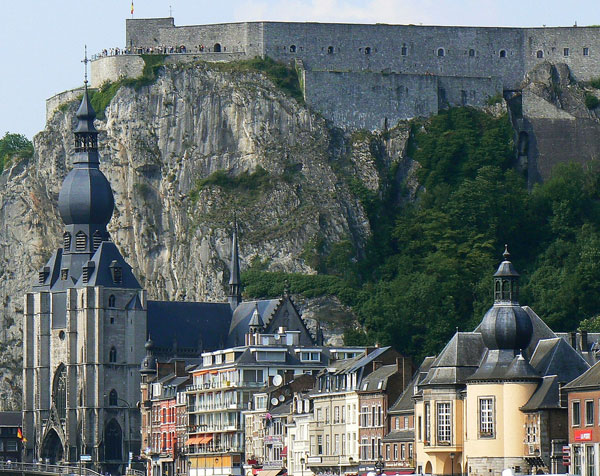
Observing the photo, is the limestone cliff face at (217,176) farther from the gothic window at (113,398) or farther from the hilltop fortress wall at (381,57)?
the gothic window at (113,398)

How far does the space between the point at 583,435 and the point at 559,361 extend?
6.39 meters

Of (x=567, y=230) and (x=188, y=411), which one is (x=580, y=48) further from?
(x=188, y=411)

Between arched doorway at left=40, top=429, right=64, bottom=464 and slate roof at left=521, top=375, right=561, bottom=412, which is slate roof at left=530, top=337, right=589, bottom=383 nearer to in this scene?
slate roof at left=521, top=375, right=561, bottom=412

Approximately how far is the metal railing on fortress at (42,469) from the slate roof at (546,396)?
4932 centimetres

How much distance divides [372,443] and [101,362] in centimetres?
4218

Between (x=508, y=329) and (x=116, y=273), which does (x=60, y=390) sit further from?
(x=508, y=329)

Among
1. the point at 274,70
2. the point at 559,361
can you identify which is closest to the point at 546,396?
the point at 559,361

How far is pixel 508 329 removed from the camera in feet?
307

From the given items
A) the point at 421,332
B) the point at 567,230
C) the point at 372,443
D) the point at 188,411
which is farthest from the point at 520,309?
the point at 567,230

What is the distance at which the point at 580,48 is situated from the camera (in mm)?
165625

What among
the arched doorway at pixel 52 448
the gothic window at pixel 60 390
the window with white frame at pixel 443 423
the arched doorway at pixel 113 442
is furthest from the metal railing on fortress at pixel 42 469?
the window with white frame at pixel 443 423

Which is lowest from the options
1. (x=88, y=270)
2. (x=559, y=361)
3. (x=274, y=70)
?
(x=559, y=361)

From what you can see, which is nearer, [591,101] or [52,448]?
[52,448]

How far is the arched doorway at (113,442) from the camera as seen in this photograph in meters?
145
